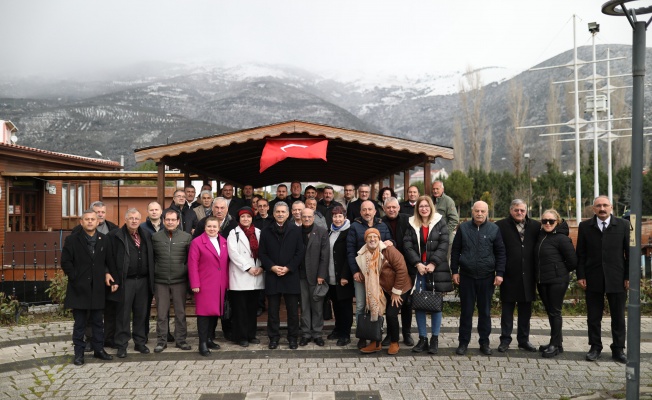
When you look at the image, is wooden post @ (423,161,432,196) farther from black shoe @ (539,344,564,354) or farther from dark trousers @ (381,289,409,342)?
black shoe @ (539,344,564,354)

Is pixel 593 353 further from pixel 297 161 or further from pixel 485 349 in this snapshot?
pixel 297 161

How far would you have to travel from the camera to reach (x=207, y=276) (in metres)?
7.52

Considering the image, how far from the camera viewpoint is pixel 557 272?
721cm

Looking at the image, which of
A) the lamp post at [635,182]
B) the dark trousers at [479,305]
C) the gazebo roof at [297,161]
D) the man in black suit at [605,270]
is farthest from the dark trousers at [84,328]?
the man in black suit at [605,270]

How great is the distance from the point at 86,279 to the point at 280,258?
7.96 feet

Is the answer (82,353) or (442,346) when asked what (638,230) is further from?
(82,353)

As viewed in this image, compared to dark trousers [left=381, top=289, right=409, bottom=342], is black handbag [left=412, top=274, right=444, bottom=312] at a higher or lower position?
higher

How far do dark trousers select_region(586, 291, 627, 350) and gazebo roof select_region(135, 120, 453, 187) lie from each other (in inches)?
127

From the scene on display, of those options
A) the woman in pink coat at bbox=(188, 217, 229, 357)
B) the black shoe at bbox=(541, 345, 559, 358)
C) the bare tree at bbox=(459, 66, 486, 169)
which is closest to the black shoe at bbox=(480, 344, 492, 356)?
the black shoe at bbox=(541, 345, 559, 358)

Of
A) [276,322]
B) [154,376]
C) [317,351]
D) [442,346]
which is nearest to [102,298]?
[154,376]

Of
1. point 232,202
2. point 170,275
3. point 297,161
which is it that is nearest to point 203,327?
point 170,275

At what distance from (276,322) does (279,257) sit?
0.88 meters

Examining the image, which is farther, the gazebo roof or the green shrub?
the green shrub

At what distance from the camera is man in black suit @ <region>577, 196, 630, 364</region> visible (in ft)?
22.8
